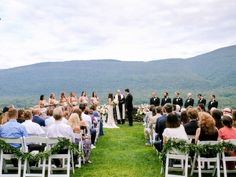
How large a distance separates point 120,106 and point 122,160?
40.8 feet

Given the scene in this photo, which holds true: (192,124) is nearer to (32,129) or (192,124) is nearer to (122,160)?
(122,160)

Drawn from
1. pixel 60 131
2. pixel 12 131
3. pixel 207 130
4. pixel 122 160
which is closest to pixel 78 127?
pixel 60 131

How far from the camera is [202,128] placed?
873 cm

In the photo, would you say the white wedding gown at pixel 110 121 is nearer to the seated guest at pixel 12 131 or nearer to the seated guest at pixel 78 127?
the seated guest at pixel 78 127

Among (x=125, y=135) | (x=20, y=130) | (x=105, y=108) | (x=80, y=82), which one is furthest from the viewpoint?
(x=80, y=82)

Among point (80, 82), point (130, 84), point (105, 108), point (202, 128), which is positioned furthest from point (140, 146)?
point (80, 82)

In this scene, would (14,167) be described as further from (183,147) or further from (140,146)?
(140,146)

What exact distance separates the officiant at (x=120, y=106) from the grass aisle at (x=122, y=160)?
731cm

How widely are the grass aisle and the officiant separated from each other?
7315 millimetres

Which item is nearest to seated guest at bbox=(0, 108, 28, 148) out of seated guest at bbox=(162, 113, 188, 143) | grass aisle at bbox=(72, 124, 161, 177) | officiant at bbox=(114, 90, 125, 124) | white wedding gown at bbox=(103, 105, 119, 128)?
grass aisle at bbox=(72, 124, 161, 177)

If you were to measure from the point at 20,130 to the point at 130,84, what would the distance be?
16758 centimetres

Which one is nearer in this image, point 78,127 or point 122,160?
point 78,127

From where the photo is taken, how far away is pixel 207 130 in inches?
342

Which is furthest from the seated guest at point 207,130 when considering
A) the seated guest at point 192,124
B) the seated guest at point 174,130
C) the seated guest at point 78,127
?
the seated guest at point 78,127
